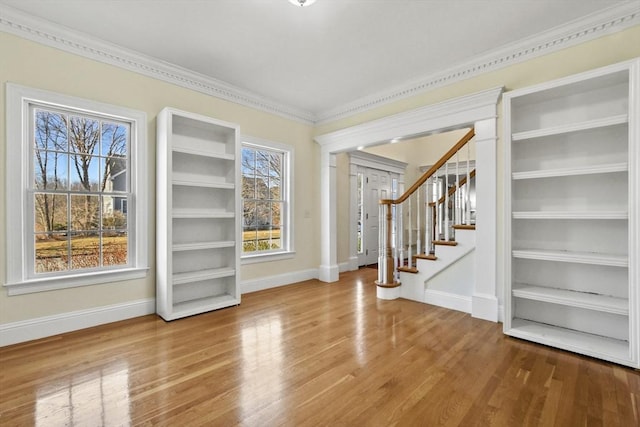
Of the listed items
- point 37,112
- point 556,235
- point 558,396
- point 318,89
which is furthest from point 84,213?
point 556,235

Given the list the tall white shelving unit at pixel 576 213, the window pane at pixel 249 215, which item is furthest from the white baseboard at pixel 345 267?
the tall white shelving unit at pixel 576 213

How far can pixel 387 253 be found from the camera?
420 centimetres

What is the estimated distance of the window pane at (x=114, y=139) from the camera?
327cm

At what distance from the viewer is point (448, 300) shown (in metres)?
3.69

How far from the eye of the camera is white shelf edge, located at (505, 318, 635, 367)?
2.30 meters

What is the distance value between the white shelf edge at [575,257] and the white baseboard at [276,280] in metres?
3.28

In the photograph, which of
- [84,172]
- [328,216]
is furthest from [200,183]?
[328,216]

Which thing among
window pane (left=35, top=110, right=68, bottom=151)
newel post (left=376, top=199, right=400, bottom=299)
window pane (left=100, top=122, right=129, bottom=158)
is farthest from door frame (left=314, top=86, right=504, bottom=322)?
window pane (left=35, top=110, right=68, bottom=151)

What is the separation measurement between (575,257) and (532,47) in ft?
7.02

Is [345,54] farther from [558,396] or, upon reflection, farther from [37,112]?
[558,396]

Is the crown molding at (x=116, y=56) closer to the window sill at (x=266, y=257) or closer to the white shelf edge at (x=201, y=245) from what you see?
the white shelf edge at (x=201, y=245)

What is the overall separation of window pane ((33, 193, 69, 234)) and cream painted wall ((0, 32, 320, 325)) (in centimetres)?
24

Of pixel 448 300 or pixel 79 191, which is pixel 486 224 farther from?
pixel 79 191

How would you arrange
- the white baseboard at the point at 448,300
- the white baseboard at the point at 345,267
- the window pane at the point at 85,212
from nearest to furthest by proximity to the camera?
the window pane at the point at 85,212 < the white baseboard at the point at 448,300 < the white baseboard at the point at 345,267
